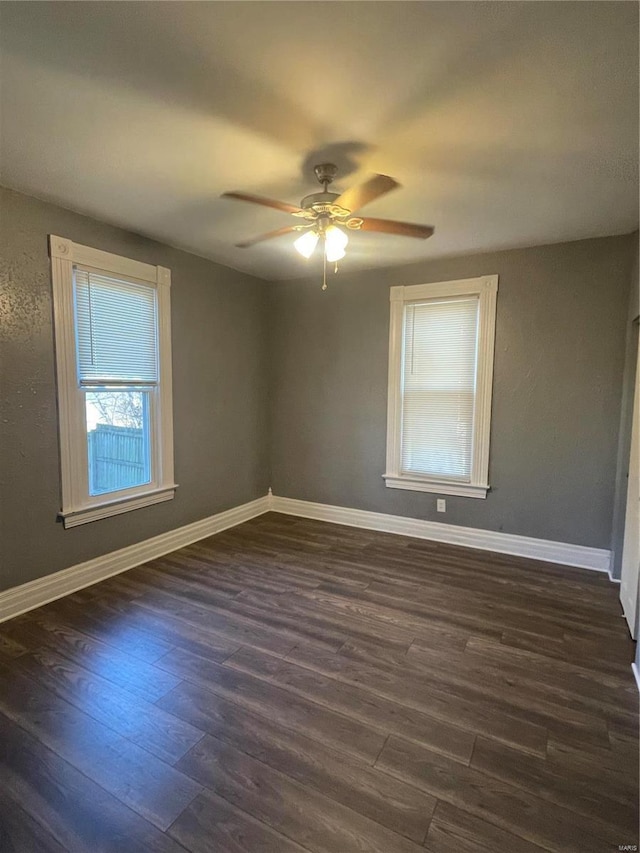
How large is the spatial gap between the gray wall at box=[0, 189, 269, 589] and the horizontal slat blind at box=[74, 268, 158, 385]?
0.22m

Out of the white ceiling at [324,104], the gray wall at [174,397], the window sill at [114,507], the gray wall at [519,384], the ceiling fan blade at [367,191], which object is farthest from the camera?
the gray wall at [519,384]

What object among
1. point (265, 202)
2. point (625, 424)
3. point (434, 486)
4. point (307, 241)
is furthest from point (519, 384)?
point (265, 202)

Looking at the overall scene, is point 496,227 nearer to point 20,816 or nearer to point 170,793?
point 170,793

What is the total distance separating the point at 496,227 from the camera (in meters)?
2.96

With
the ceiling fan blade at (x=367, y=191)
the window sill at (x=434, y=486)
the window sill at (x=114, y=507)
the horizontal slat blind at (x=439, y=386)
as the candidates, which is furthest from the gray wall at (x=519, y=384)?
the ceiling fan blade at (x=367, y=191)

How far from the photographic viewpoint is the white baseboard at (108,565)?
260 centimetres

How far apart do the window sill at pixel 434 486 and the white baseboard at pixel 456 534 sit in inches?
12.0

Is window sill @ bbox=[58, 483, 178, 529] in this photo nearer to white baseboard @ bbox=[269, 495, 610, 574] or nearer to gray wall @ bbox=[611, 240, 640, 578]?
white baseboard @ bbox=[269, 495, 610, 574]

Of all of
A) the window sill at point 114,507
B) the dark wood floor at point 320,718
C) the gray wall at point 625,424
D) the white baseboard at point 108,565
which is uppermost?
the gray wall at point 625,424

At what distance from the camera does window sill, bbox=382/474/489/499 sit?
371cm

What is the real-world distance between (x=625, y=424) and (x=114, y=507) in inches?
153

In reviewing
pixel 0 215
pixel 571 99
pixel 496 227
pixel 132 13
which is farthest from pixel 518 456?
pixel 0 215

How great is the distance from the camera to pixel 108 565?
10.3 ft

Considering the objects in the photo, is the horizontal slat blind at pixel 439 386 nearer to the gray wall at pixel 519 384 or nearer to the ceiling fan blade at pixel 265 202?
the gray wall at pixel 519 384
